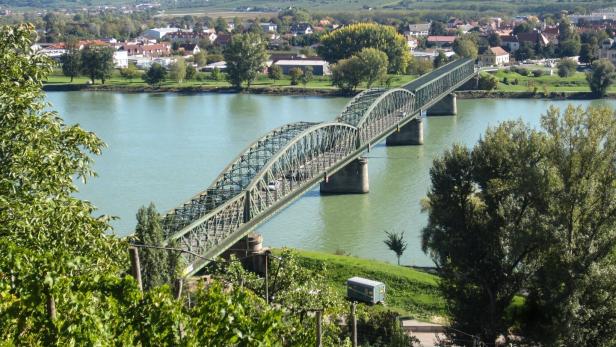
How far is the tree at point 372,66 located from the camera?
36031 millimetres

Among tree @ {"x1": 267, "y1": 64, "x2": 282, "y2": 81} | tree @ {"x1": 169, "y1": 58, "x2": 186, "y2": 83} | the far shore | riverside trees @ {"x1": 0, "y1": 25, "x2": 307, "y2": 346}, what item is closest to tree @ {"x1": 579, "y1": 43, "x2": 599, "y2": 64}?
the far shore

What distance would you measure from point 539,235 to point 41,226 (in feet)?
16.2

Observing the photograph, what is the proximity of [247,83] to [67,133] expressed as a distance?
3310 cm

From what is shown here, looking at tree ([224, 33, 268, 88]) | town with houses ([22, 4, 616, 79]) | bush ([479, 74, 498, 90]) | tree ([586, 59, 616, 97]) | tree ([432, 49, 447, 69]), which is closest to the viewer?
tree ([586, 59, 616, 97])

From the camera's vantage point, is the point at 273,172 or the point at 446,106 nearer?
the point at 273,172

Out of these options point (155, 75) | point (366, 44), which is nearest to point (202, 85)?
point (155, 75)

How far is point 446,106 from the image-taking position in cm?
2977

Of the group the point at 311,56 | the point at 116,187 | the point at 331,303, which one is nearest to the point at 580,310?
the point at 331,303

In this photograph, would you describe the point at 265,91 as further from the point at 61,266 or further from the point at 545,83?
the point at 61,266

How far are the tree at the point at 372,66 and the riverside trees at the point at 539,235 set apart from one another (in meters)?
26.3

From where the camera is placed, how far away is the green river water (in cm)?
1511

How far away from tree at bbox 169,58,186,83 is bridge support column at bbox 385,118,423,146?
17330 mm

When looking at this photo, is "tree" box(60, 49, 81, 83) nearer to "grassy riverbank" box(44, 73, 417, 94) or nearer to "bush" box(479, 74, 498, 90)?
"grassy riverbank" box(44, 73, 417, 94)

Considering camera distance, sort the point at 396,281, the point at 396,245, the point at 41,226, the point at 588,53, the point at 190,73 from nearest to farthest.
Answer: the point at 41,226 < the point at 396,281 < the point at 396,245 < the point at 190,73 < the point at 588,53
